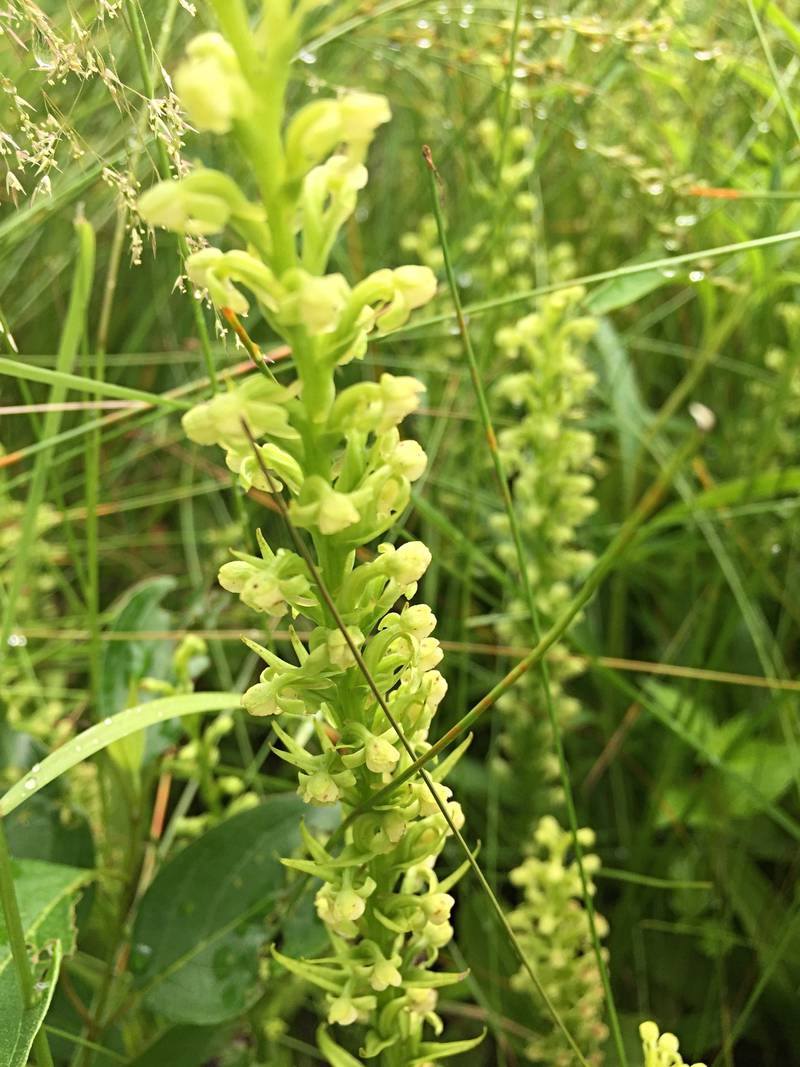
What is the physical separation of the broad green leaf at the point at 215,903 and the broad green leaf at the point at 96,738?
0.45ft

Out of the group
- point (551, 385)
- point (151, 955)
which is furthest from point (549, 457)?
point (151, 955)

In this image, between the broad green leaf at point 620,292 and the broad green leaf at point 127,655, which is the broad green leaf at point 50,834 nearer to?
the broad green leaf at point 127,655

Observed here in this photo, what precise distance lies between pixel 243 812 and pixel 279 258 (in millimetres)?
541

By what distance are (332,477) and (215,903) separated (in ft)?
1.62

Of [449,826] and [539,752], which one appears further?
[539,752]

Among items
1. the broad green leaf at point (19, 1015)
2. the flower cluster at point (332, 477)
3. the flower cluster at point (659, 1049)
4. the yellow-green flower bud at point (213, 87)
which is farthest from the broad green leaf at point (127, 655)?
the yellow-green flower bud at point (213, 87)

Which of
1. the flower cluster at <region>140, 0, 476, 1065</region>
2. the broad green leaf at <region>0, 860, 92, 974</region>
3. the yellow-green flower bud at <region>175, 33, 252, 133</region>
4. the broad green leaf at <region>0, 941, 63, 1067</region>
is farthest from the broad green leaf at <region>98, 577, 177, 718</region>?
the yellow-green flower bud at <region>175, 33, 252, 133</region>

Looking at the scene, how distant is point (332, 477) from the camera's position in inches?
19.4

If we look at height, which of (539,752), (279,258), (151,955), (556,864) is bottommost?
(539,752)

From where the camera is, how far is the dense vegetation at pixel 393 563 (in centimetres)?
50

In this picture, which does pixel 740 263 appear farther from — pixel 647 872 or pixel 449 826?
pixel 449 826

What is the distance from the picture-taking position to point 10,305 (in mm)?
1643

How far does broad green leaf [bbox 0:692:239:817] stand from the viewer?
620 mm

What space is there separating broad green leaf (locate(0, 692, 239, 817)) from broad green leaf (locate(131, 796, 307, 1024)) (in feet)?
0.45
